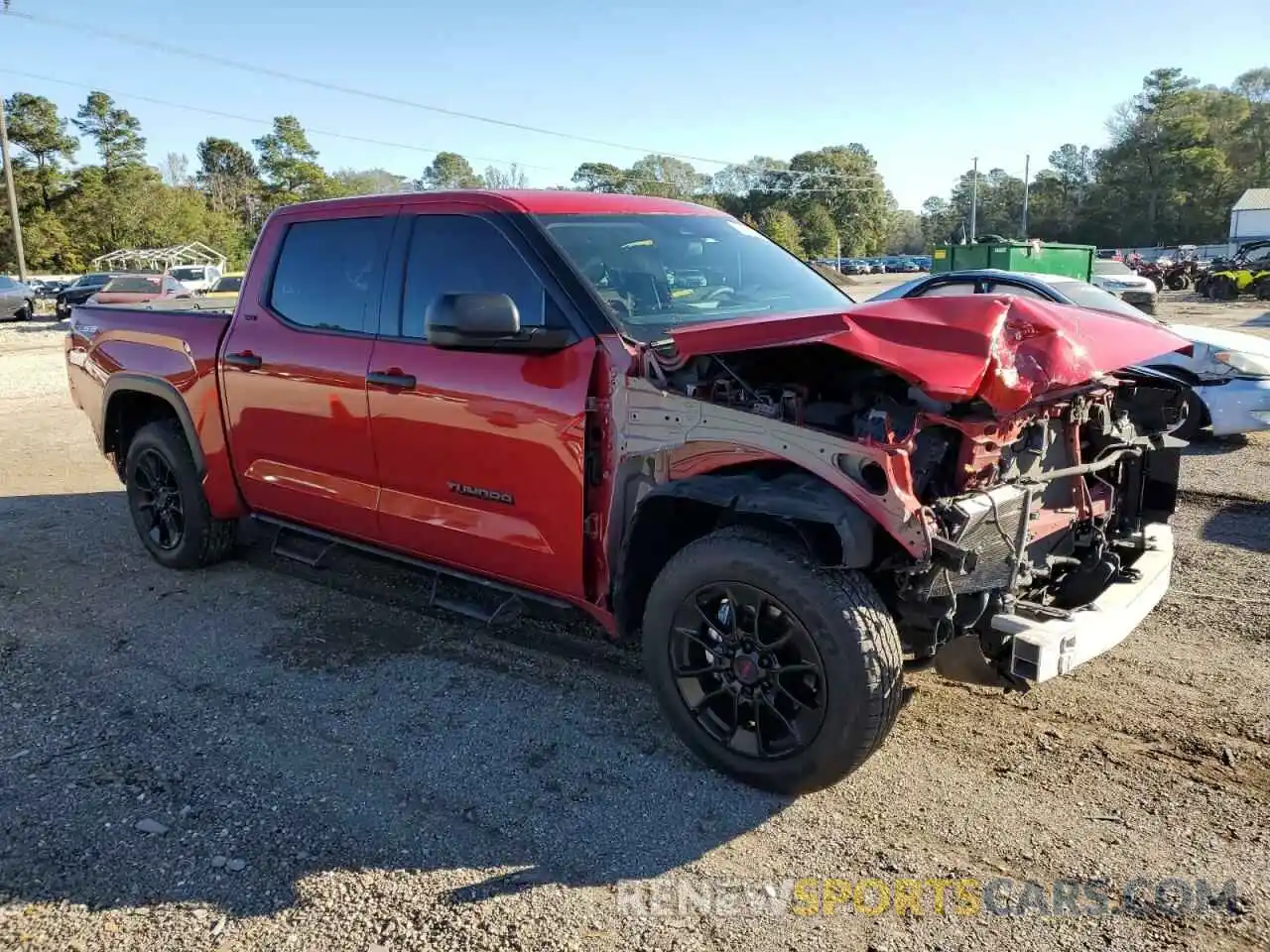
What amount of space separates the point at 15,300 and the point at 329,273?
32584mm

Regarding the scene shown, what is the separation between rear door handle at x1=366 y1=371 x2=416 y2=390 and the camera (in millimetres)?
4027

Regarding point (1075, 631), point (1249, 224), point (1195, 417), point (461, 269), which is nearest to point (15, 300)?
point (461, 269)

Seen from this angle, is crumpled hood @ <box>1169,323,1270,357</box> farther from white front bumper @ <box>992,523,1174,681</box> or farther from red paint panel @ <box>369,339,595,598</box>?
red paint panel @ <box>369,339,595,598</box>

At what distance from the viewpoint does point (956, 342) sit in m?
2.78

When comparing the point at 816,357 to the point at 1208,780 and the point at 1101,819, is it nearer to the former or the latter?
the point at 1101,819

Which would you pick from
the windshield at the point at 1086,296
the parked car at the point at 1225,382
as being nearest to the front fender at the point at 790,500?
the parked car at the point at 1225,382

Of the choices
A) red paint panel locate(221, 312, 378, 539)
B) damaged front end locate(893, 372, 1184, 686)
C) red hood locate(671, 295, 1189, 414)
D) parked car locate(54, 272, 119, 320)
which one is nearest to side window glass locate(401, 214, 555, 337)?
red paint panel locate(221, 312, 378, 539)

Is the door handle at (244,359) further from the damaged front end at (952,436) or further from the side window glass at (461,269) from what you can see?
the damaged front end at (952,436)

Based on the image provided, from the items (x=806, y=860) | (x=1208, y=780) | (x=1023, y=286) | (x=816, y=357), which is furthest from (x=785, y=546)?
(x=1023, y=286)

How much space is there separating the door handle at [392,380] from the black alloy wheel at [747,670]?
5.15ft

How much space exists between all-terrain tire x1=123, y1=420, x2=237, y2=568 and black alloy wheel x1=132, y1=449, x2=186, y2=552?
0.06ft

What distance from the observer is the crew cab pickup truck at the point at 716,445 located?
2.90 metres

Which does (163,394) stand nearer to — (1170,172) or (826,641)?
(826,641)

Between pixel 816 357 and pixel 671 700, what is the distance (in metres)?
1.27
